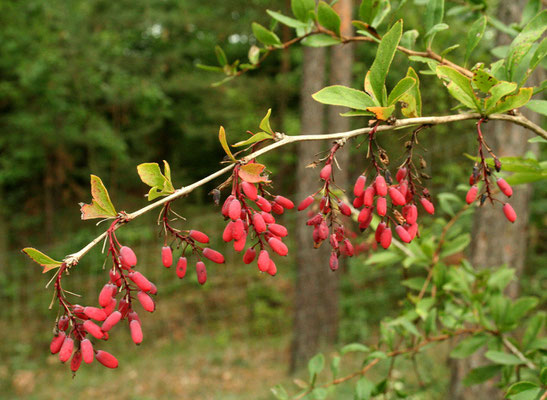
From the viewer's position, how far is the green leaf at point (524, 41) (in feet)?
2.52

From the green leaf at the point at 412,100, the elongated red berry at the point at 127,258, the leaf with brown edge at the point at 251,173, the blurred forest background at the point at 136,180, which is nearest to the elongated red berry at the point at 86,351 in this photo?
the elongated red berry at the point at 127,258

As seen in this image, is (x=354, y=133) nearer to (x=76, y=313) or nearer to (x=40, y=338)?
(x=76, y=313)

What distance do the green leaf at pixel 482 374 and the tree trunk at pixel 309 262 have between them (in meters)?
3.89

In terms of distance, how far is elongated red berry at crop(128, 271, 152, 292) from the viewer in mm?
683

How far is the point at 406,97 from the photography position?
0.72 m

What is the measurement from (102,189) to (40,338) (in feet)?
26.2

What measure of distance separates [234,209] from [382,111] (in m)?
0.26

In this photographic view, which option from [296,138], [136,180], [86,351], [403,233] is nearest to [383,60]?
[296,138]

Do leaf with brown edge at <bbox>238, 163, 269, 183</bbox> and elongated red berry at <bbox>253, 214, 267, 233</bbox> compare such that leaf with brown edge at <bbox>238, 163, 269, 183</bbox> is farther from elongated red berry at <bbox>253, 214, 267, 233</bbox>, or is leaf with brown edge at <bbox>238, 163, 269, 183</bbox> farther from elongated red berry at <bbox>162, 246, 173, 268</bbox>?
elongated red berry at <bbox>162, 246, 173, 268</bbox>

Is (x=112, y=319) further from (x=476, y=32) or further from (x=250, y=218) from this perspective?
(x=476, y=32)

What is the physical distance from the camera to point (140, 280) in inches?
27.2

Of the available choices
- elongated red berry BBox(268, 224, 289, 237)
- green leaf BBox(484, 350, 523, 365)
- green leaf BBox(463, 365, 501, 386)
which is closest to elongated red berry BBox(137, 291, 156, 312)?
elongated red berry BBox(268, 224, 289, 237)

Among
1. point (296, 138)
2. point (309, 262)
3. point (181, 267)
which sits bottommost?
point (309, 262)

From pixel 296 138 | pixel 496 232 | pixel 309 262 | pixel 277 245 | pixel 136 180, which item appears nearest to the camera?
pixel 296 138
